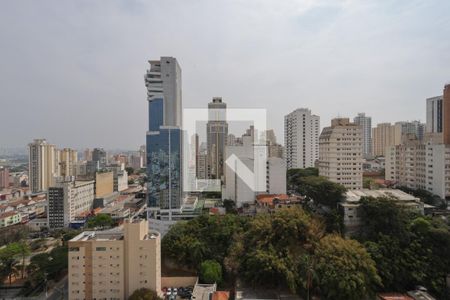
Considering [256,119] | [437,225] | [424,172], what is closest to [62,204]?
[256,119]

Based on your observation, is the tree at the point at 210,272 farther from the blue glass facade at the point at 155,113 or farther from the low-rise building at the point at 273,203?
the blue glass facade at the point at 155,113

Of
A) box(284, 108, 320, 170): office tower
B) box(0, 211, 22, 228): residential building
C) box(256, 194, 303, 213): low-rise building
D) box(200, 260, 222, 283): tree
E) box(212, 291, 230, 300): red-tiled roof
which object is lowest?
box(0, 211, 22, 228): residential building

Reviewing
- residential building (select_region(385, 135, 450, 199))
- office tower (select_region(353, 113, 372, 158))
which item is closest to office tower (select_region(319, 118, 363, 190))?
residential building (select_region(385, 135, 450, 199))

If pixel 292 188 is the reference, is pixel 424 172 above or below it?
above

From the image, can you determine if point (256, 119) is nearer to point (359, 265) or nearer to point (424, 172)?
point (359, 265)

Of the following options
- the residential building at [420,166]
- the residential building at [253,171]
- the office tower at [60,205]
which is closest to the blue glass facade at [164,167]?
the residential building at [253,171]

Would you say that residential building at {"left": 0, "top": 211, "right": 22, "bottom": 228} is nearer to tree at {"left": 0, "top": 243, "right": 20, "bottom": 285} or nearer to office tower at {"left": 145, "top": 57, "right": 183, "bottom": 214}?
tree at {"left": 0, "top": 243, "right": 20, "bottom": 285}
